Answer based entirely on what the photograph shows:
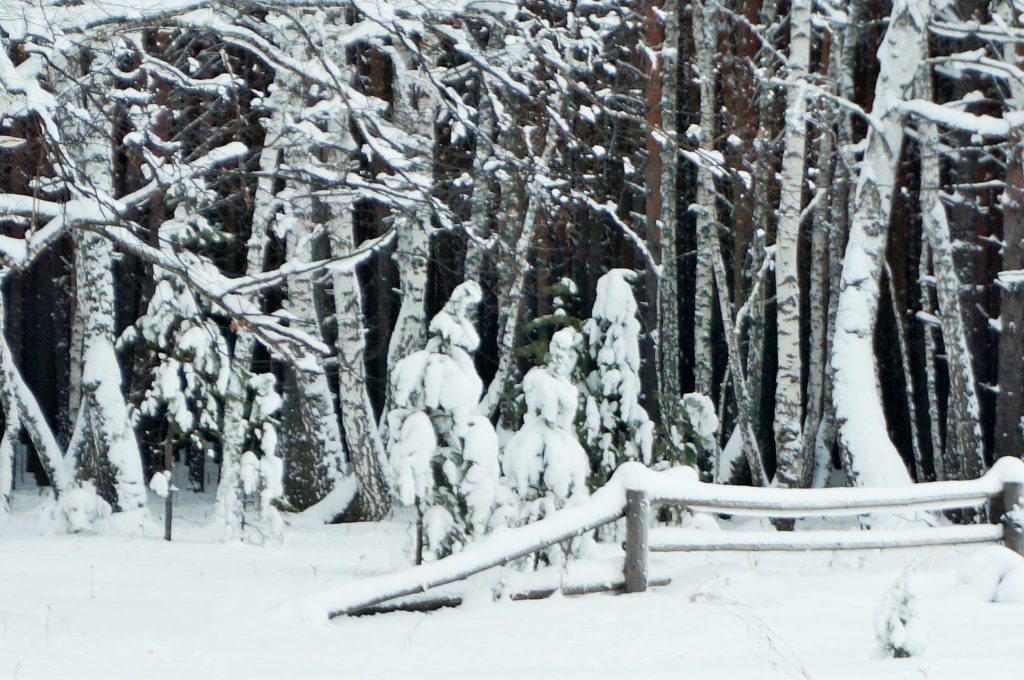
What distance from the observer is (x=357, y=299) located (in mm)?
16484

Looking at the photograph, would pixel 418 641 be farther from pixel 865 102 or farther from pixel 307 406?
pixel 865 102

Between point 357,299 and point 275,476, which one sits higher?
point 357,299

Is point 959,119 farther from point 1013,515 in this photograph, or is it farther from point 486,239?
point 486,239

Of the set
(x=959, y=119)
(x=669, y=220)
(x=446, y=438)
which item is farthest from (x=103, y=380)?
(x=959, y=119)

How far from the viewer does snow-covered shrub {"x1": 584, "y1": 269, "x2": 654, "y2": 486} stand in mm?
12195

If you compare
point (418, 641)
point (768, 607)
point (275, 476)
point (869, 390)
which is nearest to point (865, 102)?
point (869, 390)

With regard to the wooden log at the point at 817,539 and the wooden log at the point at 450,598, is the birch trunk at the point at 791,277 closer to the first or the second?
the wooden log at the point at 817,539

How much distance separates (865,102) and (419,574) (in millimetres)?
17248

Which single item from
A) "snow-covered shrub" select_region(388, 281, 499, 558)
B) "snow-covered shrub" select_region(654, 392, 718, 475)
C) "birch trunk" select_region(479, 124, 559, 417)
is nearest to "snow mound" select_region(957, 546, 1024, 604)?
"snow-covered shrub" select_region(388, 281, 499, 558)

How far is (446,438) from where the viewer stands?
8.94m

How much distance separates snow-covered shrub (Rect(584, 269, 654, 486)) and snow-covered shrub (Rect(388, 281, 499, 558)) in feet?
11.5

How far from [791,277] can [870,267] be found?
2261mm

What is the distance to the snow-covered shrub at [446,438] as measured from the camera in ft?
28.7

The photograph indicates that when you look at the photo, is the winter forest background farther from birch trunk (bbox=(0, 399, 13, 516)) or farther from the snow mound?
the snow mound
